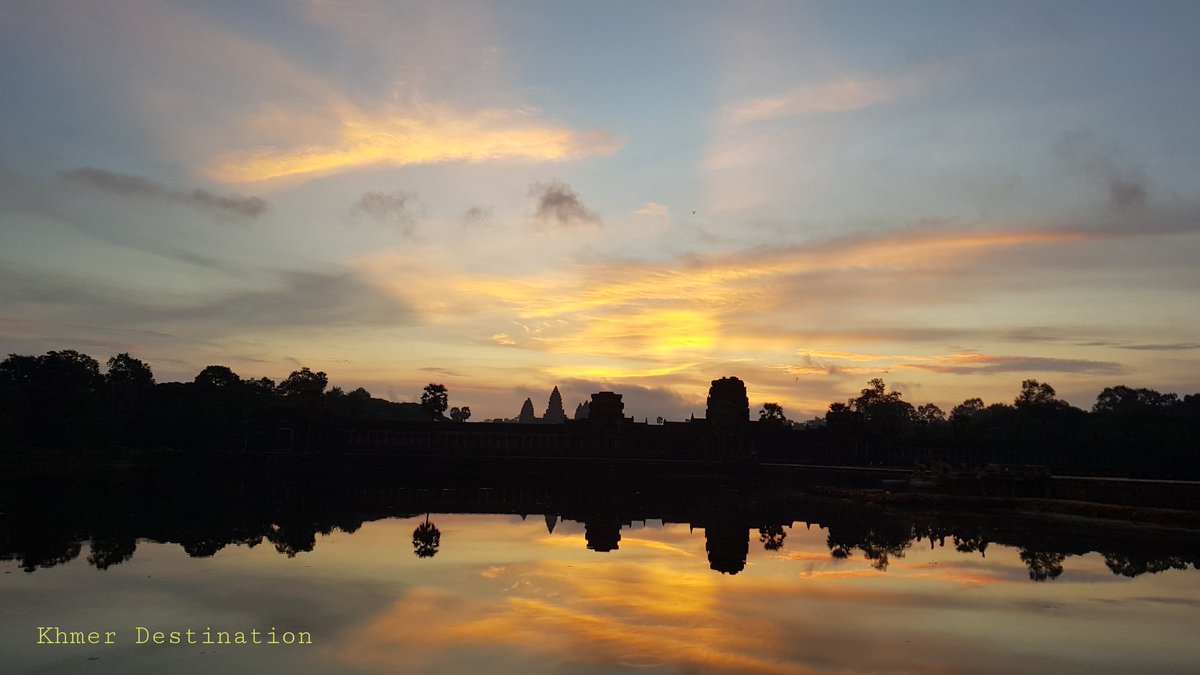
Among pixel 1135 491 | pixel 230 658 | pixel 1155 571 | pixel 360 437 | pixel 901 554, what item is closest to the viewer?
pixel 230 658

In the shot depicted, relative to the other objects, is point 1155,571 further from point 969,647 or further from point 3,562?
point 3,562

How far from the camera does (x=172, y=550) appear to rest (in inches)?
1003

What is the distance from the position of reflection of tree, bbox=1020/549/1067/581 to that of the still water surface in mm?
189

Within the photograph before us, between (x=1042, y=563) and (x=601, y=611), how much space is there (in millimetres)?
16898

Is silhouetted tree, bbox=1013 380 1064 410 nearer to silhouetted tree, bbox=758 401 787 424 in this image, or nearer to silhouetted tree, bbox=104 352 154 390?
silhouetted tree, bbox=758 401 787 424

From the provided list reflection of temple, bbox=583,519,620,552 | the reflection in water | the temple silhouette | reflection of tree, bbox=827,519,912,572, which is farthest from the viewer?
the temple silhouette

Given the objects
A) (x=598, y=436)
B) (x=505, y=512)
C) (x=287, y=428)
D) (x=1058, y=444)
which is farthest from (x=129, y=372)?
(x=1058, y=444)

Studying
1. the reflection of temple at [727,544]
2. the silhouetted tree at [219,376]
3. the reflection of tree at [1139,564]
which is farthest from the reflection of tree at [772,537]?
the silhouetted tree at [219,376]

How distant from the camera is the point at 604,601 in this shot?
63.6 feet

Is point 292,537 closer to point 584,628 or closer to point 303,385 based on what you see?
point 584,628

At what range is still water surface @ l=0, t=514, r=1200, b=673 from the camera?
47.4ft

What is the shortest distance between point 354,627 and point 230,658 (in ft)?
8.87

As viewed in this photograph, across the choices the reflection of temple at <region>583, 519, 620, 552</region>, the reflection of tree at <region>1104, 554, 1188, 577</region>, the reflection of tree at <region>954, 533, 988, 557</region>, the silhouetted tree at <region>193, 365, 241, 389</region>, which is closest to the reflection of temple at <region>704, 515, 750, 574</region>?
the reflection of temple at <region>583, 519, 620, 552</region>

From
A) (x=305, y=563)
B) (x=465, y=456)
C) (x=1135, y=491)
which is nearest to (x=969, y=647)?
(x=305, y=563)
